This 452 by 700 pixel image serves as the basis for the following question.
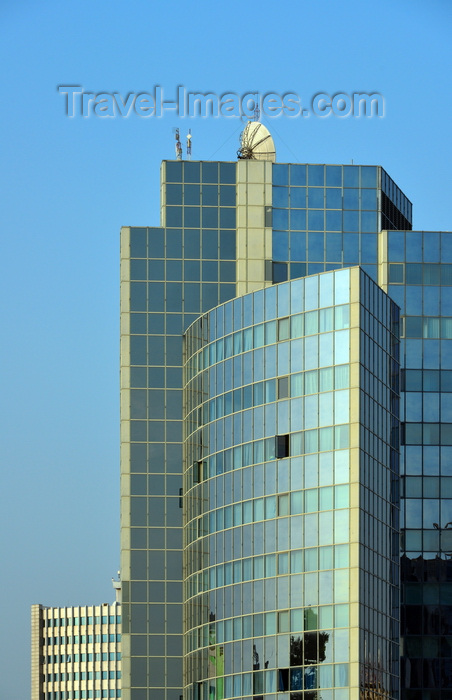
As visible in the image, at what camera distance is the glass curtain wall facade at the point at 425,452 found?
12012 cm

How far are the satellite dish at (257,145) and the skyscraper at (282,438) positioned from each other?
4.33m

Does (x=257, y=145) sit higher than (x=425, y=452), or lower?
higher

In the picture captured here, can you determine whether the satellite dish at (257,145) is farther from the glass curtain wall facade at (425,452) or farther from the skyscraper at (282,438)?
the glass curtain wall facade at (425,452)

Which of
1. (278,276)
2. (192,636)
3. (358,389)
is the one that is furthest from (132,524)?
(358,389)

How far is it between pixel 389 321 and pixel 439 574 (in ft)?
80.0

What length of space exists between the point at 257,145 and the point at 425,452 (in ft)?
97.9

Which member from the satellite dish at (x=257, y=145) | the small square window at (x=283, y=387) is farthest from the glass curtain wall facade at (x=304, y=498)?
the satellite dish at (x=257, y=145)

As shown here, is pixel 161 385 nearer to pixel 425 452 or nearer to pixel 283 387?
pixel 425 452

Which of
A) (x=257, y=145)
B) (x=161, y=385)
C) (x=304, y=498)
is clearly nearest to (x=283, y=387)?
(x=304, y=498)

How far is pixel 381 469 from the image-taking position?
104m

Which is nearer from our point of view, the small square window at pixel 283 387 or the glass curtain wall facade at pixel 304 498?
the glass curtain wall facade at pixel 304 498

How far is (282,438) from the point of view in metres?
104

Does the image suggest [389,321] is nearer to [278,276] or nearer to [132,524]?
[278,276]

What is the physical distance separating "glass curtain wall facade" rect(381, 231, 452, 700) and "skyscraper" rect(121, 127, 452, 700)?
157mm
